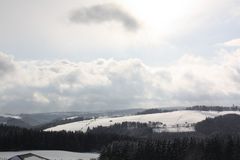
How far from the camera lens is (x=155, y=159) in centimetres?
13425

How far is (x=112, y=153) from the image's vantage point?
135875 millimetres

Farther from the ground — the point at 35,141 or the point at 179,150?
the point at 35,141

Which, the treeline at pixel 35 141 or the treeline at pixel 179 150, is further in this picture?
the treeline at pixel 35 141

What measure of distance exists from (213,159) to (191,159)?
21.2 feet

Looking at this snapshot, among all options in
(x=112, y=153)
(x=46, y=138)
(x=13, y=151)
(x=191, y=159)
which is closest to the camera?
(x=191, y=159)

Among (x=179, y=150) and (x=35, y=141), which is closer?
(x=179, y=150)

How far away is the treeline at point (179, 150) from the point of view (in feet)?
419

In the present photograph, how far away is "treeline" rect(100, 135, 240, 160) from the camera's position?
128 metres

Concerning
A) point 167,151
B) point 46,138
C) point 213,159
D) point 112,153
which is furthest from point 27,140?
point 213,159

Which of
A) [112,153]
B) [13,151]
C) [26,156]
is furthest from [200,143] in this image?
[13,151]

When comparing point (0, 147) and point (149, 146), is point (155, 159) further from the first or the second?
point (0, 147)

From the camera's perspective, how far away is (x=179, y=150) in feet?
429

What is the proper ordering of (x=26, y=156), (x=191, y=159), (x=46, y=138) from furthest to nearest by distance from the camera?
(x=46, y=138), (x=191, y=159), (x=26, y=156)

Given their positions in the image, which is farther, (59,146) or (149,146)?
(59,146)
